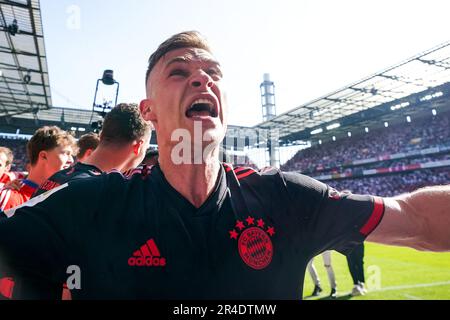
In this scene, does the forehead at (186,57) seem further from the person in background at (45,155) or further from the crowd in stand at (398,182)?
the crowd in stand at (398,182)

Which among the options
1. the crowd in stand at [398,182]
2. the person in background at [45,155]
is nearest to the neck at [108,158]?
the person in background at [45,155]

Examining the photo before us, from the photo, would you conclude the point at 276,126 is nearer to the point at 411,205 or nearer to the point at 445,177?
the point at 445,177

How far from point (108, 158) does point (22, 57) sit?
15374mm

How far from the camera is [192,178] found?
158cm

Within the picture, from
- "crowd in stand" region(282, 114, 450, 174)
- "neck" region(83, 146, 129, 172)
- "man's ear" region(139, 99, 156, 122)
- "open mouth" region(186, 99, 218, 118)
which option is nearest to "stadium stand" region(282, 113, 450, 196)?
"crowd in stand" region(282, 114, 450, 174)

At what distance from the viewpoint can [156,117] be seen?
5.62ft

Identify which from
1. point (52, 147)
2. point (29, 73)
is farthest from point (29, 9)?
point (52, 147)

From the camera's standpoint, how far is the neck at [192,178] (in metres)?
1.55

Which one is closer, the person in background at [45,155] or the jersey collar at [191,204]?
the jersey collar at [191,204]

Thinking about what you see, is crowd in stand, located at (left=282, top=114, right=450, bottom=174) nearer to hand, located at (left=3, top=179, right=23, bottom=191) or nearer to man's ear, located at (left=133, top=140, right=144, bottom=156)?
man's ear, located at (left=133, top=140, right=144, bottom=156)

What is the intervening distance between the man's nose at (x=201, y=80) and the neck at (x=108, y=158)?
1773 millimetres

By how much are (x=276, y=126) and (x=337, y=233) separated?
1434 inches

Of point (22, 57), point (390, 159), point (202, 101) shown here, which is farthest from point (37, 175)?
point (390, 159)

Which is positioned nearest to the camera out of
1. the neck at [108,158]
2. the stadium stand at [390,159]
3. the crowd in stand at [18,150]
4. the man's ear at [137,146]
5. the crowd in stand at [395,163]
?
the neck at [108,158]
